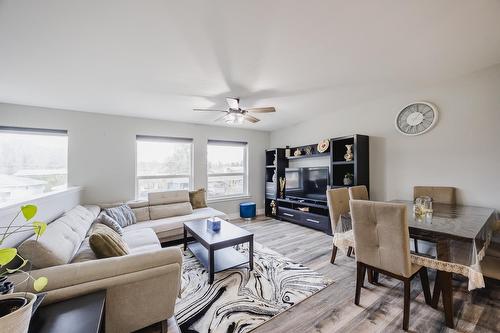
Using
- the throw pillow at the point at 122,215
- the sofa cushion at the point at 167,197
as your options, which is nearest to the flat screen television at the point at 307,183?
the sofa cushion at the point at 167,197

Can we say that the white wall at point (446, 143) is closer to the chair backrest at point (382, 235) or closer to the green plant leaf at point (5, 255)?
the chair backrest at point (382, 235)

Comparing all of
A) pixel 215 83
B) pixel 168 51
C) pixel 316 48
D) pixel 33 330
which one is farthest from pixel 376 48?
pixel 33 330

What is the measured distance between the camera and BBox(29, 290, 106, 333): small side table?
2.91 ft

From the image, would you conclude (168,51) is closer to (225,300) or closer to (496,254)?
(225,300)

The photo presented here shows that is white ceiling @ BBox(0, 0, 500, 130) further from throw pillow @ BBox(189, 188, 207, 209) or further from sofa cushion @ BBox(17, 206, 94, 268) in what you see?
throw pillow @ BBox(189, 188, 207, 209)

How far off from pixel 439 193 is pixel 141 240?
3.95 metres

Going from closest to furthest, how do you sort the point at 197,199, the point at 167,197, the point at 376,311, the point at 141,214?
the point at 376,311, the point at 141,214, the point at 167,197, the point at 197,199

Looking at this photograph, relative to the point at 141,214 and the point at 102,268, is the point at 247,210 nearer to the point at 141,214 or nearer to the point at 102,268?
the point at 141,214

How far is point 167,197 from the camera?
387 centimetres

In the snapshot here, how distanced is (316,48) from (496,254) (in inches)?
107

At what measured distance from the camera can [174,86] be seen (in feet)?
8.76

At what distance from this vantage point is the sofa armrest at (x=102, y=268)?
3.90ft

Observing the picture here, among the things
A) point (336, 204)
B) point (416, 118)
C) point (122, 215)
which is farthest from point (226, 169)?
point (416, 118)

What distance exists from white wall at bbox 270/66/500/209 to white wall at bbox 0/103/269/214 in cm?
350
